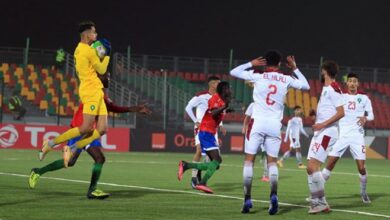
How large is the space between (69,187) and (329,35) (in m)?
39.3

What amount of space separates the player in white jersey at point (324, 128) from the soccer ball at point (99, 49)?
11.3 ft

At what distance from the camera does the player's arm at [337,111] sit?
11.5m

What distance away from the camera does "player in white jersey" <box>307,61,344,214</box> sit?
11.6m

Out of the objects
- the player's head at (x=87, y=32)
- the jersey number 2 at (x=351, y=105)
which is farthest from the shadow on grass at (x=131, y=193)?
the jersey number 2 at (x=351, y=105)

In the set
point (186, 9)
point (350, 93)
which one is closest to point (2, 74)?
point (186, 9)

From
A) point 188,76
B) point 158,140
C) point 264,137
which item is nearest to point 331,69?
point 264,137

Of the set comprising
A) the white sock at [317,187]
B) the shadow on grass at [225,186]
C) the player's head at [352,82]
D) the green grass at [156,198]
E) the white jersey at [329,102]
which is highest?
the player's head at [352,82]

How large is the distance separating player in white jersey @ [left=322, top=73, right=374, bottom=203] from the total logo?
2194 centimetres

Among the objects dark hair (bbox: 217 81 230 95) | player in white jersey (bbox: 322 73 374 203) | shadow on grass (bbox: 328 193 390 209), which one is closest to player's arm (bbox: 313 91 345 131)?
shadow on grass (bbox: 328 193 390 209)

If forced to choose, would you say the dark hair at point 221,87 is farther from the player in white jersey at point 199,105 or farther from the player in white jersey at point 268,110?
the player in white jersey at point 268,110

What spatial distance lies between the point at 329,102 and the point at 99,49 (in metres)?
3.68

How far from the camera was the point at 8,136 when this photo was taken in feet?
112

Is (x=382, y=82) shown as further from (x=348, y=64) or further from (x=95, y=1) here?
(x=95, y=1)

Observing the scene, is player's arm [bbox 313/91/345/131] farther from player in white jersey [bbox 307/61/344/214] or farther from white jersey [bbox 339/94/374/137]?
white jersey [bbox 339/94/374/137]
